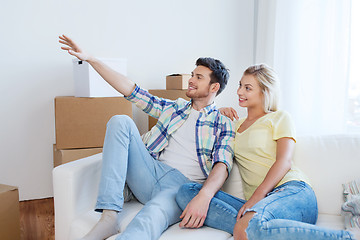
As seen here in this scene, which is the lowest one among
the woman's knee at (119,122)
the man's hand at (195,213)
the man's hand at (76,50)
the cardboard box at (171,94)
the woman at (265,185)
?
the man's hand at (195,213)

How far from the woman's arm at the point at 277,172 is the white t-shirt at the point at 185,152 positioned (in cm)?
35

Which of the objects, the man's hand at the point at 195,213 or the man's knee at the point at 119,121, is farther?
the man's knee at the point at 119,121

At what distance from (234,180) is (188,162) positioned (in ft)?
0.73

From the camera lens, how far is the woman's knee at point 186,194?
135 cm

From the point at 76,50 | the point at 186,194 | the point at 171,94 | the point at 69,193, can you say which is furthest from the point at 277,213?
the point at 171,94

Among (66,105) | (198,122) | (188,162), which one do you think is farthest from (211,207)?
(66,105)

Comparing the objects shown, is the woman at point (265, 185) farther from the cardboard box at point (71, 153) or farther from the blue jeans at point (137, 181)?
the cardboard box at point (71, 153)

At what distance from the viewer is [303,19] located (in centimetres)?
248

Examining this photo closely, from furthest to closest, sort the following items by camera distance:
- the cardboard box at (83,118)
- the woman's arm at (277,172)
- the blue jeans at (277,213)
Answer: the cardboard box at (83,118), the woman's arm at (277,172), the blue jeans at (277,213)

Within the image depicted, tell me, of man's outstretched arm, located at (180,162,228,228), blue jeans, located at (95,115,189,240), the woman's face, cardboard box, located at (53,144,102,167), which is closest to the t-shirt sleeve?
the woman's face

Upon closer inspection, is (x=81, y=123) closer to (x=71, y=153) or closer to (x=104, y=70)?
(x=71, y=153)

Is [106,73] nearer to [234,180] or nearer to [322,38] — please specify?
[234,180]

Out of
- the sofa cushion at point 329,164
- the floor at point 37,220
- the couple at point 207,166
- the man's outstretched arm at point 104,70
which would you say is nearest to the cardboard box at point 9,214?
the floor at point 37,220

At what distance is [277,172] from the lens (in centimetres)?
135
